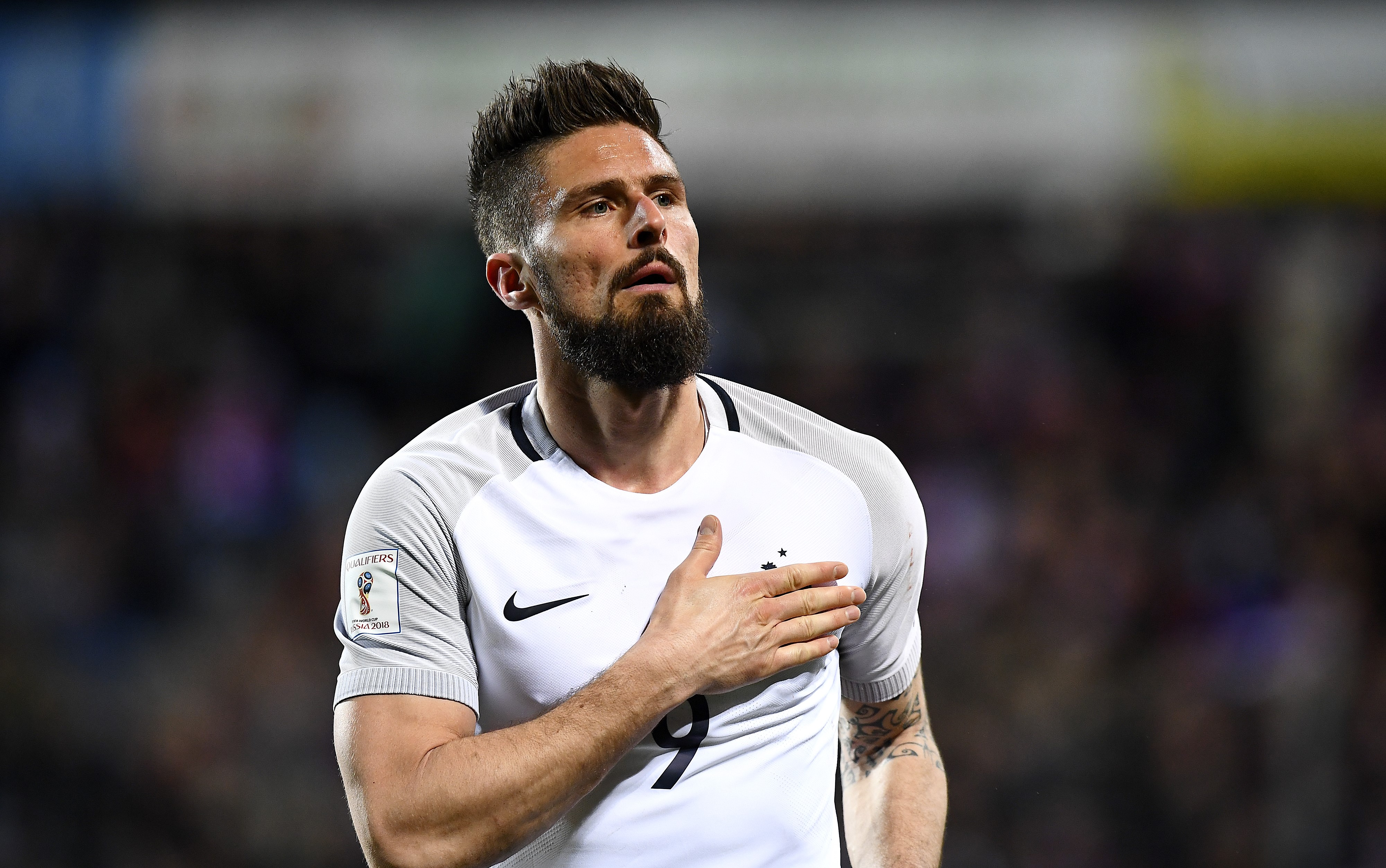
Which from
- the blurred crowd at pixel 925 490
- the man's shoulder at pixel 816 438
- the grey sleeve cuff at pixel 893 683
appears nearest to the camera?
the man's shoulder at pixel 816 438

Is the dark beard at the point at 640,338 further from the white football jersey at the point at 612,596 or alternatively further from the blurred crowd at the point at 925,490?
the blurred crowd at the point at 925,490

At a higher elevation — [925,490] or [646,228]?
[646,228]

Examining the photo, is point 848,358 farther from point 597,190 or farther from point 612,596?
point 612,596

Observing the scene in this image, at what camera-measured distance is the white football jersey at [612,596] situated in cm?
252

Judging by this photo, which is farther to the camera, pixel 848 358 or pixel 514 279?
pixel 848 358

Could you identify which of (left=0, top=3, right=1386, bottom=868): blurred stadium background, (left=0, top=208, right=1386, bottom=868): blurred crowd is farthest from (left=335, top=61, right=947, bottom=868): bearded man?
(left=0, top=208, right=1386, bottom=868): blurred crowd

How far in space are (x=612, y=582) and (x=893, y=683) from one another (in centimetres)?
80

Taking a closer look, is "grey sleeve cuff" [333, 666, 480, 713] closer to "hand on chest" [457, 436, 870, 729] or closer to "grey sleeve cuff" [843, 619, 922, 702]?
"hand on chest" [457, 436, 870, 729]

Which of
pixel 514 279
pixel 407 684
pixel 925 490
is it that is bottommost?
pixel 925 490

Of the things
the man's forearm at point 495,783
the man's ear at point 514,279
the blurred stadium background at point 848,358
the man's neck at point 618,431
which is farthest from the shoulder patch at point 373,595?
the blurred stadium background at point 848,358

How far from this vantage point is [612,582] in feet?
8.57

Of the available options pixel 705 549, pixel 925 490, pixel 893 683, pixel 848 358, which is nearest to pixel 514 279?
pixel 705 549

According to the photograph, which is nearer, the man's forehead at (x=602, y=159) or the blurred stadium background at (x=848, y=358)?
the man's forehead at (x=602, y=159)

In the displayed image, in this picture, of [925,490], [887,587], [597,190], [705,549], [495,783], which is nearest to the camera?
[495,783]
